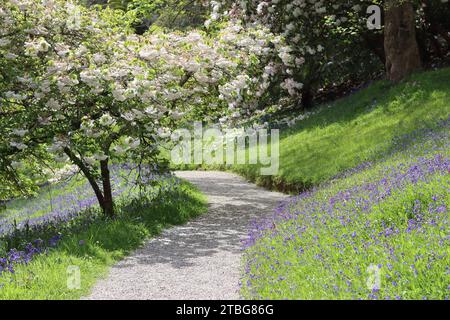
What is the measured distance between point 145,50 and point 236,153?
44.0 ft

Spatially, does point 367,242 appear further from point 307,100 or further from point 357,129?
point 307,100

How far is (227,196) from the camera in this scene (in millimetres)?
17219

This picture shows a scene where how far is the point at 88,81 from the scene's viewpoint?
36.0 ft

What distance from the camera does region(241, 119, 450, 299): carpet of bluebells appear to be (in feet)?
19.2

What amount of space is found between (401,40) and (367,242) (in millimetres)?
14507

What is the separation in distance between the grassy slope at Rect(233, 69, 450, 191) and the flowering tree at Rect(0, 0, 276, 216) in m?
4.32

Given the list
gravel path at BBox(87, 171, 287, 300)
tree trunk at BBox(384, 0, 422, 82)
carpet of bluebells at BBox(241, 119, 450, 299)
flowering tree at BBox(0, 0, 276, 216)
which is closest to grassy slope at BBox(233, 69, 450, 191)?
tree trunk at BBox(384, 0, 422, 82)

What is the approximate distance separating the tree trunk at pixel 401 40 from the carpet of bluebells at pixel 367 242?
9.79m

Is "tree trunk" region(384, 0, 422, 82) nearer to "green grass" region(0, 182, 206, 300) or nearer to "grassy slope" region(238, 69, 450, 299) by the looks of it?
"grassy slope" region(238, 69, 450, 299)

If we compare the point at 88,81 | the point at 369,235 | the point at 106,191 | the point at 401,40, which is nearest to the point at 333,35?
the point at 401,40

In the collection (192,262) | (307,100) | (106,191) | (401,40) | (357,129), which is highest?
(401,40)

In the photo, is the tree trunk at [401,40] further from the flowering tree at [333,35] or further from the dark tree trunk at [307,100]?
the dark tree trunk at [307,100]

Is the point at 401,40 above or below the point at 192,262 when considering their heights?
above

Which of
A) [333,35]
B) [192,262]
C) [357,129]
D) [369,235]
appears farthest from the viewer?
[333,35]
